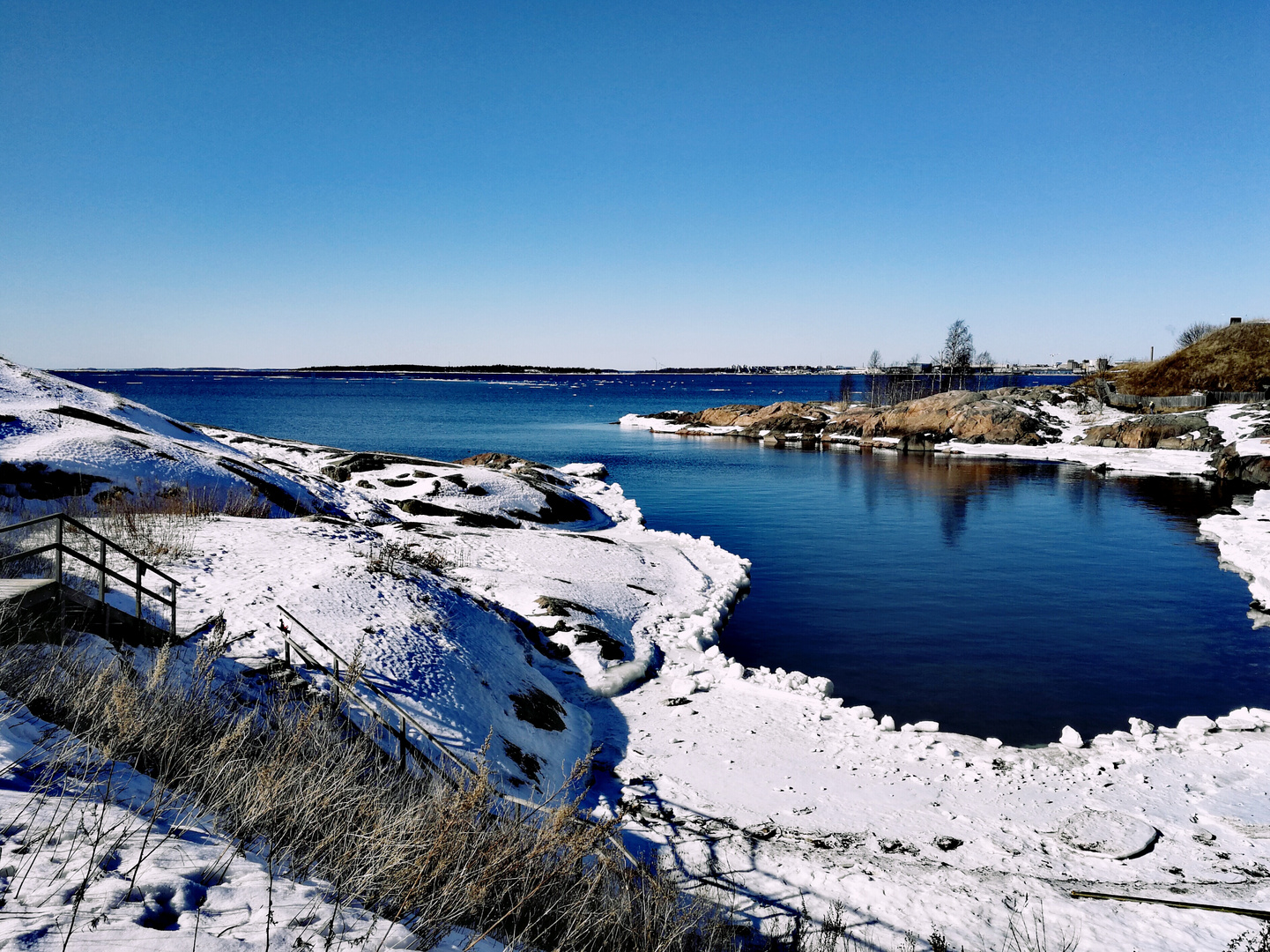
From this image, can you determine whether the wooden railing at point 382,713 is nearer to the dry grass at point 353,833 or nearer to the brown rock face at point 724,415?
the dry grass at point 353,833

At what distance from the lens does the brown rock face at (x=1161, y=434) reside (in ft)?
181

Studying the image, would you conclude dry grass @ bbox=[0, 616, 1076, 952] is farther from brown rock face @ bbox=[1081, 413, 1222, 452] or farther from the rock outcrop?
the rock outcrop

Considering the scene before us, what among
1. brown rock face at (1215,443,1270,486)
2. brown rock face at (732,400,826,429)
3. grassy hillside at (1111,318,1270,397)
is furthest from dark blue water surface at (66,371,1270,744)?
brown rock face at (732,400,826,429)

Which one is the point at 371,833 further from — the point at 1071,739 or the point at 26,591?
the point at 1071,739

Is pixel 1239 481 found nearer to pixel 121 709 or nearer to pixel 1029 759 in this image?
pixel 1029 759

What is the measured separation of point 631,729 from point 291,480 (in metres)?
15.1

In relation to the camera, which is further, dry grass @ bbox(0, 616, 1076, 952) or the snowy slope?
the snowy slope

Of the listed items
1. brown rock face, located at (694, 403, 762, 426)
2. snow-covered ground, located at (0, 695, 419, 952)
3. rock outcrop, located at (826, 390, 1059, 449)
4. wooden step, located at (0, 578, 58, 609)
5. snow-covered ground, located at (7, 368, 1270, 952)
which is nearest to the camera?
snow-covered ground, located at (0, 695, 419, 952)

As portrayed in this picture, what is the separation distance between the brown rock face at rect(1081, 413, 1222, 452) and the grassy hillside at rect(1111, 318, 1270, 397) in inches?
401

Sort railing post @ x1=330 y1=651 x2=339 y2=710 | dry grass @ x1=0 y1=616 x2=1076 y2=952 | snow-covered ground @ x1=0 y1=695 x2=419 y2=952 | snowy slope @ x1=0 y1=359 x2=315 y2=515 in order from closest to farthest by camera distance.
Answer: snow-covered ground @ x1=0 y1=695 x2=419 y2=952 → dry grass @ x1=0 y1=616 x2=1076 y2=952 → railing post @ x1=330 y1=651 x2=339 y2=710 → snowy slope @ x1=0 y1=359 x2=315 y2=515

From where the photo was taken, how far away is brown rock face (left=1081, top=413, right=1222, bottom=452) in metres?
55.1

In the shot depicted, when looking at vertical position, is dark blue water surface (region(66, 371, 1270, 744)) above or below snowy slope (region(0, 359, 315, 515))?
below

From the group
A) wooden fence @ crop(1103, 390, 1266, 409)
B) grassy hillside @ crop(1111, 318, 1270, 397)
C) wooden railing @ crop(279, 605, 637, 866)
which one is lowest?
wooden railing @ crop(279, 605, 637, 866)

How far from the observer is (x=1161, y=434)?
192ft
